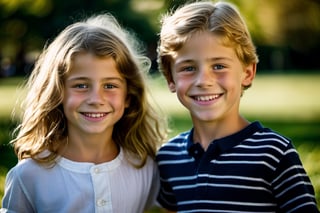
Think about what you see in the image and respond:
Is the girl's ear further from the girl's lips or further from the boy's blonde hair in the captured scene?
the girl's lips

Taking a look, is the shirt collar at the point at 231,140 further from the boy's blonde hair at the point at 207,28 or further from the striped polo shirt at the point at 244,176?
the boy's blonde hair at the point at 207,28

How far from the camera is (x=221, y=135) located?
2.98 m

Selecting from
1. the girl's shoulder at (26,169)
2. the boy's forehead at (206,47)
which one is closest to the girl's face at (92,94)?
the girl's shoulder at (26,169)

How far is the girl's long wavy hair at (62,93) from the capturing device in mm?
3053

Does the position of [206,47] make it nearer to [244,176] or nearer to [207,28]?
[207,28]

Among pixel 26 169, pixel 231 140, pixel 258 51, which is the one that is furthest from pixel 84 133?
pixel 258 51

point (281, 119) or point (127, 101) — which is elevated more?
point (127, 101)

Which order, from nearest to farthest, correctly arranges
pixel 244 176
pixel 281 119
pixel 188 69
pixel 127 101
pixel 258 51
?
pixel 244 176, pixel 188 69, pixel 127 101, pixel 281 119, pixel 258 51

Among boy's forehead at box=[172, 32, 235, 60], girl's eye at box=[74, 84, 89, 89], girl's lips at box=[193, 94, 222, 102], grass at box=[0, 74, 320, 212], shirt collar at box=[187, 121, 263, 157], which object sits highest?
boy's forehead at box=[172, 32, 235, 60]

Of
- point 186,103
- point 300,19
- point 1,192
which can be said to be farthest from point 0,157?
point 300,19

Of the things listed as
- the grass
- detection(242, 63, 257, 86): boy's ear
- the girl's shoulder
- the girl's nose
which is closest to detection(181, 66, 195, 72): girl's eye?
detection(242, 63, 257, 86): boy's ear

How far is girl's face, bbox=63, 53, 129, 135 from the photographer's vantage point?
2.99m

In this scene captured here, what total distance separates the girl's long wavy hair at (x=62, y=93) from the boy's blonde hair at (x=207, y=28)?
240 millimetres

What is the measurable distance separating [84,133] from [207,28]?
82 cm
